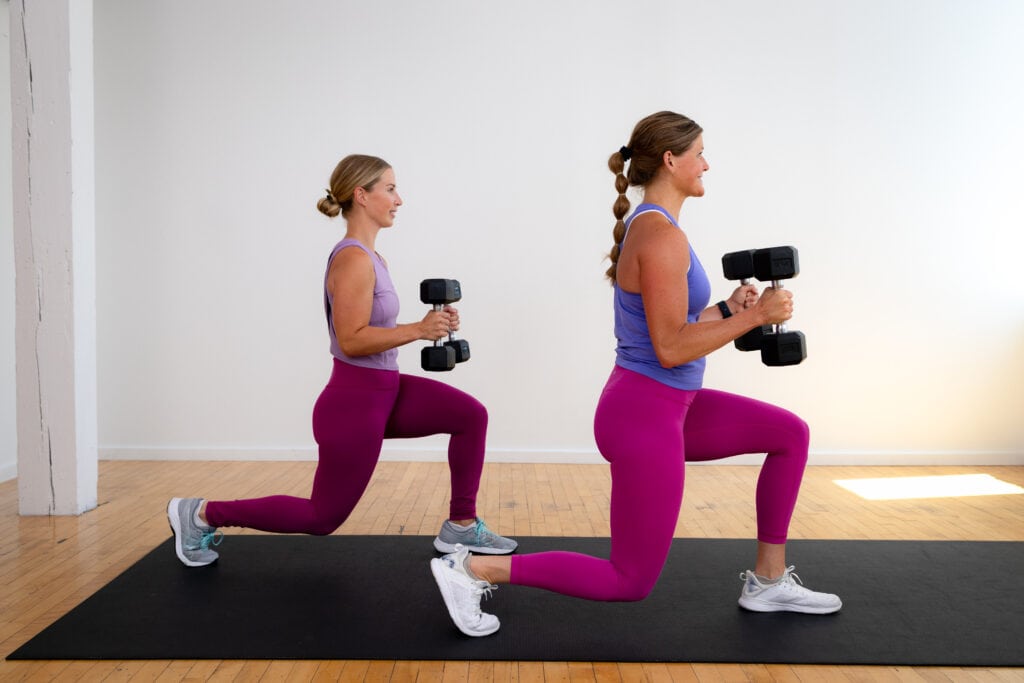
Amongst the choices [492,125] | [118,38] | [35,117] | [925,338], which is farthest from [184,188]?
[925,338]

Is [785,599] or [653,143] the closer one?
[653,143]

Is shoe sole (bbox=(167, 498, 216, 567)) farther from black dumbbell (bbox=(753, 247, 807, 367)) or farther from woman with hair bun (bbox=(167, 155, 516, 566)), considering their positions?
black dumbbell (bbox=(753, 247, 807, 367))

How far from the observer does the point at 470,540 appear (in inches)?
123

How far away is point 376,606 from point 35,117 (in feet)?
7.85

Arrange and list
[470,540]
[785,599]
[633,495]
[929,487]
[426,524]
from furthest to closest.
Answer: [929,487] → [426,524] → [470,540] → [785,599] → [633,495]

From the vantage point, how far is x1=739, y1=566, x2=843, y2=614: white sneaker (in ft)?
8.30

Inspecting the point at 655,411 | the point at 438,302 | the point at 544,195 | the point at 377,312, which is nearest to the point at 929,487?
the point at 544,195

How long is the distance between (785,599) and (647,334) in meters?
0.87

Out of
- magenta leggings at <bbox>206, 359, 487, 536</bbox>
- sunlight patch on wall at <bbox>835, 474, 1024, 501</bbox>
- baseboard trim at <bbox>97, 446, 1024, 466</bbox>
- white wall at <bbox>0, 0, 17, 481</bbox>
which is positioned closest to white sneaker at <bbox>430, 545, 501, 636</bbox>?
magenta leggings at <bbox>206, 359, 487, 536</bbox>

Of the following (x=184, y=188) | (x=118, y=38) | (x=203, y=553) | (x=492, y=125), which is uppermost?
(x=118, y=38)

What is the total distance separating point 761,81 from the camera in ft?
16.0

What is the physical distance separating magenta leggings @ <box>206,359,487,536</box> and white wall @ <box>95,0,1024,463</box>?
6.44ft

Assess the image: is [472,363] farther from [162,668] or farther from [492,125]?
[162,668]

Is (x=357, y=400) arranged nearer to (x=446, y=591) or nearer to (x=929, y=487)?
(x=446, y=591)
